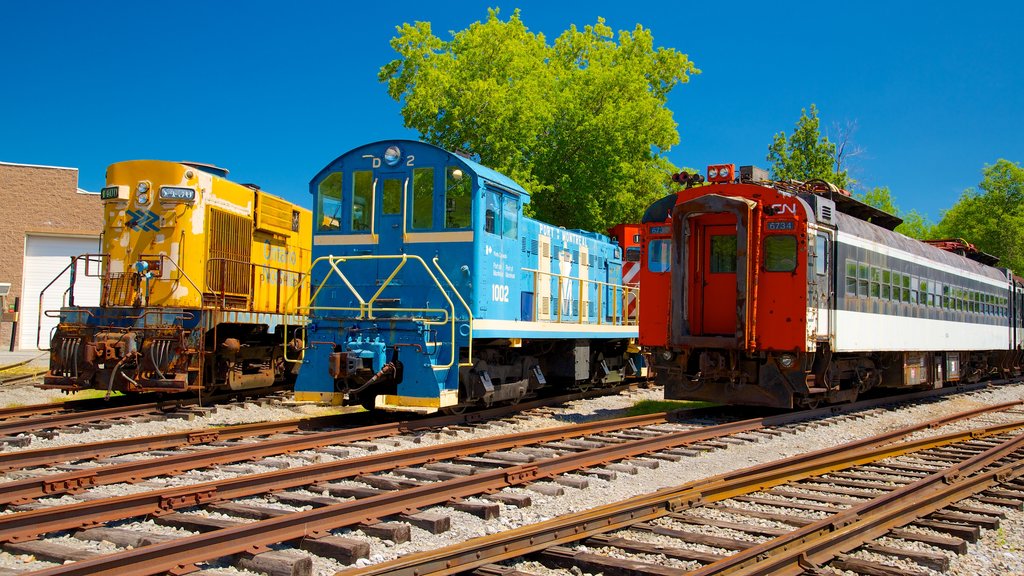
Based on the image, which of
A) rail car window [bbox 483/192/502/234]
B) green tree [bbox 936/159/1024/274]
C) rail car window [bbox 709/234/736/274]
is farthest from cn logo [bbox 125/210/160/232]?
green tree [bbox 936/159/1024/274]

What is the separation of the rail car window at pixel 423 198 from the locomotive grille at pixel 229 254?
399 centimetres

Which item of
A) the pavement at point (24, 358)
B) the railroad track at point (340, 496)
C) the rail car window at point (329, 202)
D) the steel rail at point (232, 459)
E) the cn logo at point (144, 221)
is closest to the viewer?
the railroad track at point (340, 496)

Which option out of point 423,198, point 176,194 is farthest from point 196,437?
point 176,194

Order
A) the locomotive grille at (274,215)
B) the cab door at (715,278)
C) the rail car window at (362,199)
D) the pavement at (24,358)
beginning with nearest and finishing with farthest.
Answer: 1. the rail car window at (362,199)
2. the cab door at (715,278)
3. the locomotive grille at (274,215)
4. the pavement at (24,358)

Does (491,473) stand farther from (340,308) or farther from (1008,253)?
(1008,253)

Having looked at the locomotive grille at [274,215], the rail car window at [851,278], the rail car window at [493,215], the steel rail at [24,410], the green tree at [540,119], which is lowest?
the steel rail at [24,410]

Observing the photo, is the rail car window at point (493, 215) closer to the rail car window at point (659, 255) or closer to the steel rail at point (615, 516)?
the rail car window at point (659, 255)

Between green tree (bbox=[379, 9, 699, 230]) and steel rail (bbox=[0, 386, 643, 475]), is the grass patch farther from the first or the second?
green tree (bbox=[379, 9, 699, 230])

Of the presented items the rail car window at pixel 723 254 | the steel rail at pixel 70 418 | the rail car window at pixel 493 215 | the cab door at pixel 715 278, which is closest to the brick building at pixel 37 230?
the steel rail at pixel 70 418

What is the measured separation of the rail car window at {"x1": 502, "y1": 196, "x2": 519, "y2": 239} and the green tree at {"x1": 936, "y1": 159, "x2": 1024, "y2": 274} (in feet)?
143

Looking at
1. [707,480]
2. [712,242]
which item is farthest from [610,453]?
[712,242]

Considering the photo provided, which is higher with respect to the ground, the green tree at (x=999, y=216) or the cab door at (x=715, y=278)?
the green tree at (x=999, y=216)

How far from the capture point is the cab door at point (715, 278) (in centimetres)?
1216

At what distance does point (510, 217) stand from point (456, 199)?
1.21 metres
